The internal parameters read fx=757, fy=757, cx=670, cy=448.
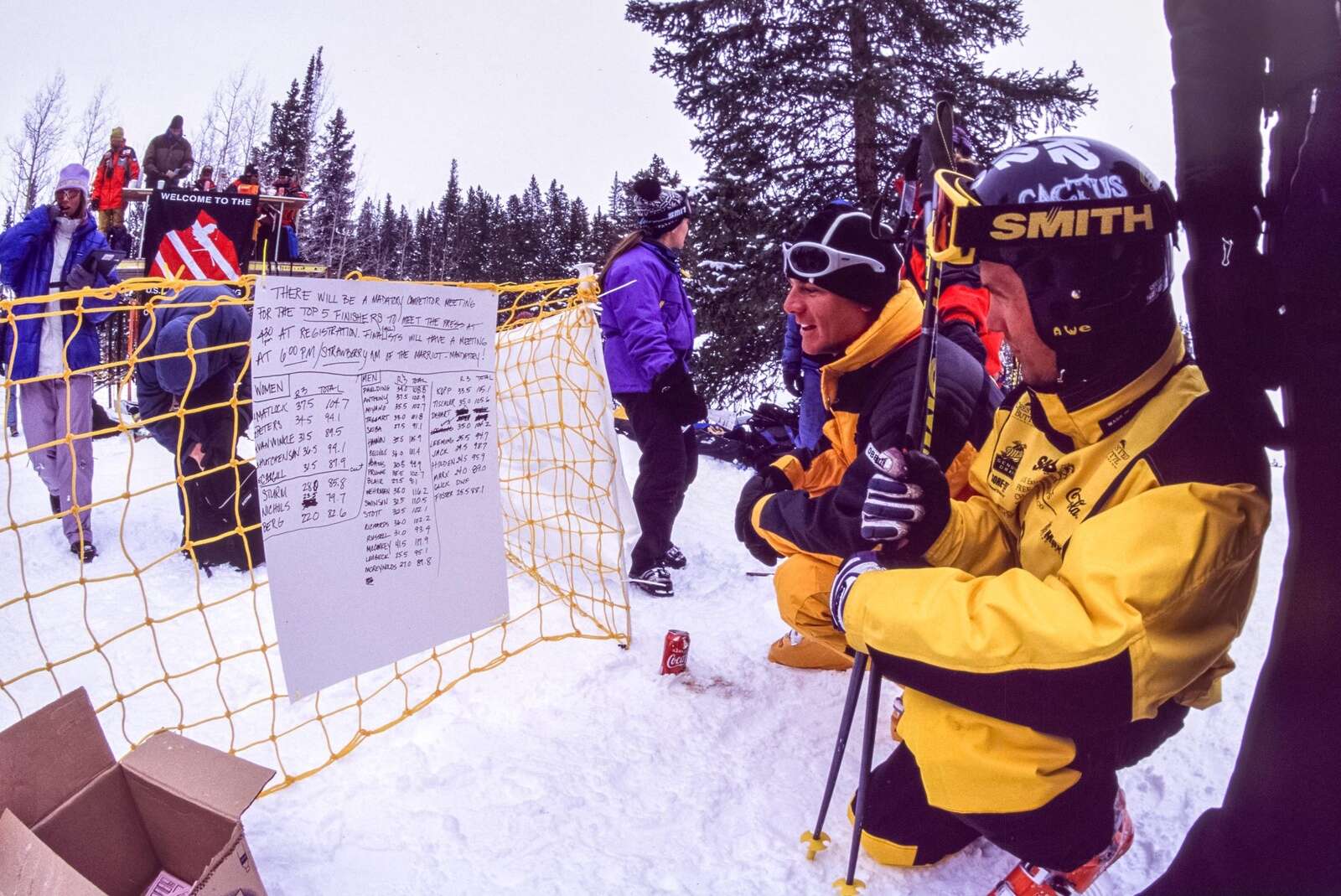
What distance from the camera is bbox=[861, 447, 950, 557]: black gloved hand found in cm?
175

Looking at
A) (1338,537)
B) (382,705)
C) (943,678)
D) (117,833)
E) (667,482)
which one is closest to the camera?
(1338,537)

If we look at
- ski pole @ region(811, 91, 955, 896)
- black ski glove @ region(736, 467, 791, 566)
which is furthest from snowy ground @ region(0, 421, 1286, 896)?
black ski glove @ region(736, 467, 791, 566)

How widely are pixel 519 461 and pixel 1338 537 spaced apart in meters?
4.19

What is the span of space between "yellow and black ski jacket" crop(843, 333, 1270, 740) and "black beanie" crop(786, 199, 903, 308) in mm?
1076

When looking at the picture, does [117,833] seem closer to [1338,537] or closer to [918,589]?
[918,589]

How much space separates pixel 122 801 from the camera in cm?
175

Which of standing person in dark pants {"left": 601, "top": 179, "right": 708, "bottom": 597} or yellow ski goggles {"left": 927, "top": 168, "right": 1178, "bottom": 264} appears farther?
standing person in dark pants {"left": 601, "top": 179, "right": 708, "bottom": 597}

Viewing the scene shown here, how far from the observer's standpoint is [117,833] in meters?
1.75

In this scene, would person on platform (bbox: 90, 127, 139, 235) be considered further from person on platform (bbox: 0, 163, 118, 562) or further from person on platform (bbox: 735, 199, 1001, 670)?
person on platform (bbox: 735, 199, 1001, 670)

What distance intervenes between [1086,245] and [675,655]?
2.10m

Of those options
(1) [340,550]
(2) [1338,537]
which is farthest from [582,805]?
(2) [1338,537]

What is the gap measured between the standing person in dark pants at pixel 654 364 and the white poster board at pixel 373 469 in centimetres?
120

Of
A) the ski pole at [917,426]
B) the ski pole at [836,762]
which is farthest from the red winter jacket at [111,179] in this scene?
the ski pole at [836,762]

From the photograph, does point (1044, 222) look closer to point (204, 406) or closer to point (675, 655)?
point (675, 655)
